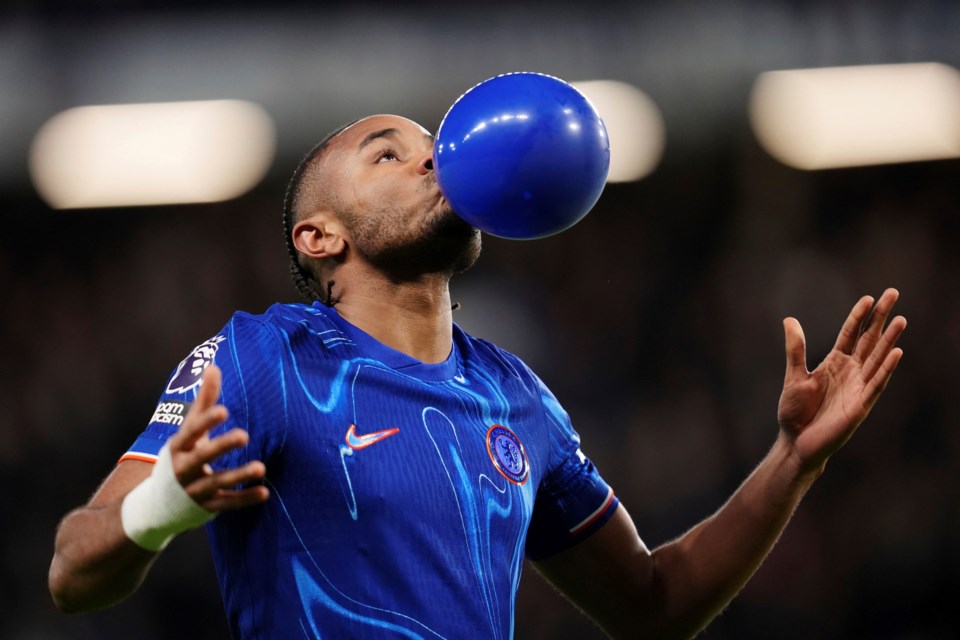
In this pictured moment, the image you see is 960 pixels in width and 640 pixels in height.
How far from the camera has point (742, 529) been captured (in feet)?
10.2

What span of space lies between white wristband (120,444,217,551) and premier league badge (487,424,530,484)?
2.95 feet

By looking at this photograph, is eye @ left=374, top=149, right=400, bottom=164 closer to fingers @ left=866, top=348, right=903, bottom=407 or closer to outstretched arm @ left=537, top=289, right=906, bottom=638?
outstretched arm @ left=537, top=289, right=906, bottom=638

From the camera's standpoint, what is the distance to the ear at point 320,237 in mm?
3104

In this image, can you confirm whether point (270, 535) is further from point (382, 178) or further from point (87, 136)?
point (87, 136)

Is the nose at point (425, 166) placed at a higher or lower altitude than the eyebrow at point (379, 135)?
lower

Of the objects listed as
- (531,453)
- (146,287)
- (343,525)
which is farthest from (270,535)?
(146,287)

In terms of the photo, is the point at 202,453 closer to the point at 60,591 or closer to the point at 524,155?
the point at 60,591

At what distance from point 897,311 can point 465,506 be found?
227 inches

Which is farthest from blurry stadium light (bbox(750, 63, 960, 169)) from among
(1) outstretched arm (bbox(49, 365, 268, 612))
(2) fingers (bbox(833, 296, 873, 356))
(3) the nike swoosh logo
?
(1) outstretched arm (bbox(49, 365, 268, 612))

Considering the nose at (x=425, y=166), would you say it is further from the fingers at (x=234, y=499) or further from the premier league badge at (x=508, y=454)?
the fingers at (x=234, y=499)

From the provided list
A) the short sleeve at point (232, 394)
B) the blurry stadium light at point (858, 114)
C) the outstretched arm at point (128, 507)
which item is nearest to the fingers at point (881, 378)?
the short sleeve at point (232, 394)

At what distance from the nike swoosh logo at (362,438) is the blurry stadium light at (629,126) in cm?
507

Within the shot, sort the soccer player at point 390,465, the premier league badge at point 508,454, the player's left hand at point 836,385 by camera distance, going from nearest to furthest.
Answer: the soccer player at point 390,465
the premier league badge at point 508,454
the player's left hand at point 836,385

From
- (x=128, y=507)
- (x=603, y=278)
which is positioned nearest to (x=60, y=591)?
(x=128, y=507)
